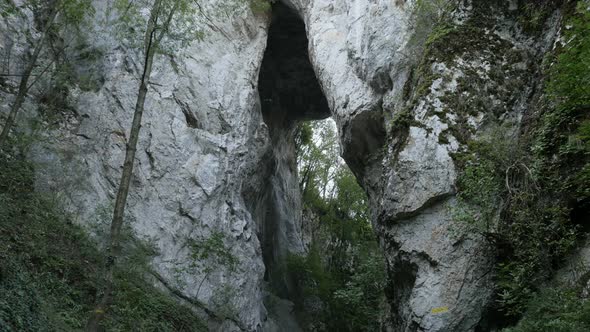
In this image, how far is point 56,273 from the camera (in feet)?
29.9

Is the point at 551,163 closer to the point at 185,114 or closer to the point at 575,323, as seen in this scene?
the point at 575,323

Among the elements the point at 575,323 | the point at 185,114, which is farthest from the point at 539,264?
the point at 185,114

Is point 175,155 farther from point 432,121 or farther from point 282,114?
point 282,114

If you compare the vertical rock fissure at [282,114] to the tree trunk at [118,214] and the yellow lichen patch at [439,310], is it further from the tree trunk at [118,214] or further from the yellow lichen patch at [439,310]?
the yellow lichen patch at [439,310]

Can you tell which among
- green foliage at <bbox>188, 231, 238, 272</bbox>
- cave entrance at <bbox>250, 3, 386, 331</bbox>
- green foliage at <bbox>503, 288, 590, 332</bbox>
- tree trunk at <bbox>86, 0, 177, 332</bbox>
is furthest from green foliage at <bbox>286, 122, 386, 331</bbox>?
tree trunk at <bbox>86, 0, 177, 332</bbox>

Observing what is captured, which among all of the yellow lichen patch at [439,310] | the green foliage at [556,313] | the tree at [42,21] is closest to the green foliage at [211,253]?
the tree at [42,21]

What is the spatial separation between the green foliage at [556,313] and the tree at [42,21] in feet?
27.0

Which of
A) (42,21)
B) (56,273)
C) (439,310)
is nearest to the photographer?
(439,310)

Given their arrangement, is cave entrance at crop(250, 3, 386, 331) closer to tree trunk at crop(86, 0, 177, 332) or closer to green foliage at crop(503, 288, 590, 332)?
green foliage at crop(503, 288, 590, 332)

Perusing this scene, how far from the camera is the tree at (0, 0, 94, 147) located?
8.78 meters

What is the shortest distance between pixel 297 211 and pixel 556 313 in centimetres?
1576

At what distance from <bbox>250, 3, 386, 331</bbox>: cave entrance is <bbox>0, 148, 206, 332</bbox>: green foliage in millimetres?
6725

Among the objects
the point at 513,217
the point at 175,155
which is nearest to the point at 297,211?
the point at 175,155

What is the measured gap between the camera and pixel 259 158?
1634cm
